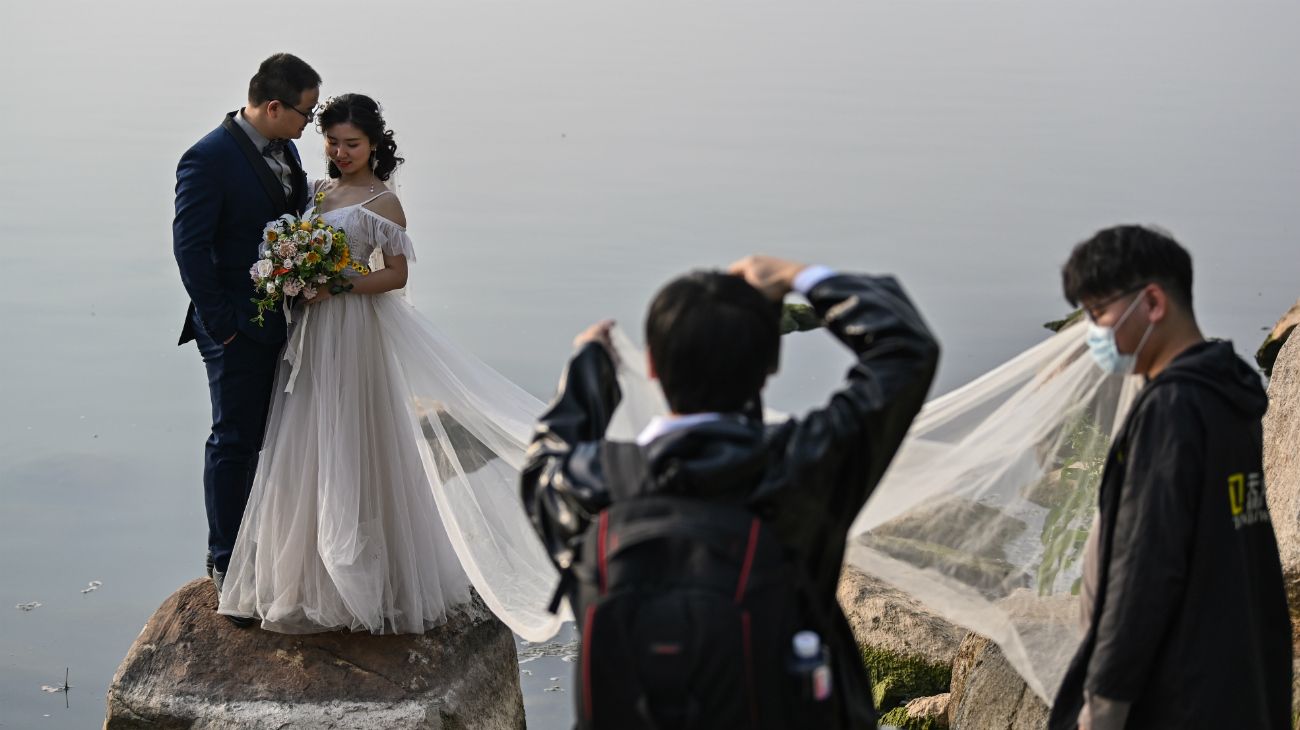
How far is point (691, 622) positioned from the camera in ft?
6.71

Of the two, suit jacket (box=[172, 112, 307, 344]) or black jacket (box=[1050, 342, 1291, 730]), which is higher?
suit jacket (box=[172, 112, 307, 344])

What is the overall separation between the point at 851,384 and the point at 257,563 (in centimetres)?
312

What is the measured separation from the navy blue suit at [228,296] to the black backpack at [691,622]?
303cm

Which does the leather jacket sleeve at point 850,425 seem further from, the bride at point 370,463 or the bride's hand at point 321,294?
the bride's hand at point 321,294

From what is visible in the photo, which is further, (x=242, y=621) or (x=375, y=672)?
(x=242, y=621)

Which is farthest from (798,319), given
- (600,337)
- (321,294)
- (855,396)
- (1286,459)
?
(855,396)

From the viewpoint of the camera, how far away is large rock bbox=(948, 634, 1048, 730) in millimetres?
4363

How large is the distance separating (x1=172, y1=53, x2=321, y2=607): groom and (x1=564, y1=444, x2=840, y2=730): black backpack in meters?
3.03

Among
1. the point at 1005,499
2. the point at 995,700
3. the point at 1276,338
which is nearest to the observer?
the point at 1005,499

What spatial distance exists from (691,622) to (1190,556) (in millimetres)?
1179

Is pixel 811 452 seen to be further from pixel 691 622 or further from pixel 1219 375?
pixel 1219 375

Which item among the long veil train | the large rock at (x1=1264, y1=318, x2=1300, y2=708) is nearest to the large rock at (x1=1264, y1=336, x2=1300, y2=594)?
the large rock at (x1=1264, y1=318, x2=1300, y2=708)

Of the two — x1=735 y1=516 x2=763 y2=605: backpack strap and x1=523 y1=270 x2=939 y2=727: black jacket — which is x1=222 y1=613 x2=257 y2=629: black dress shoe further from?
x1=735 y1=516 x2=763 y2=605: backpack strap

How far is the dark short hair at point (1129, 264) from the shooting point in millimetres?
2762
